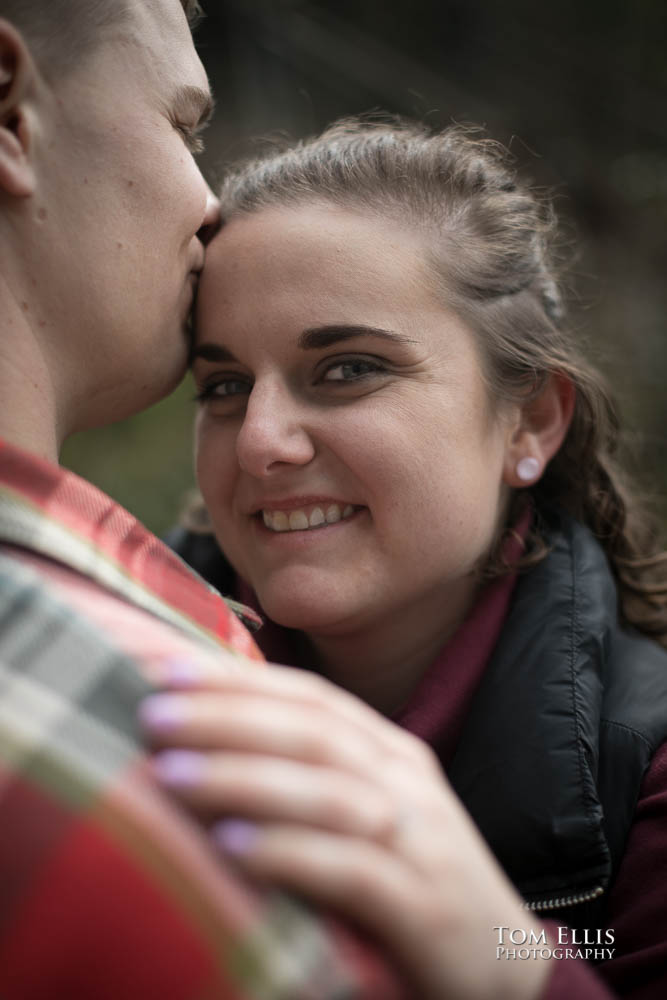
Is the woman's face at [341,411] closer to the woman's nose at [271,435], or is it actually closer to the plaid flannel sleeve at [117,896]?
the woman's nose at [271,435]

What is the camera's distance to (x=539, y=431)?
2.40 m

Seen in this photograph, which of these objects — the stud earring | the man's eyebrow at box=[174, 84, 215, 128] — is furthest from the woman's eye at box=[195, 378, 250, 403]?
the stud earring

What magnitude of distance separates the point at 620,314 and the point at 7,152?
Result: 5551mm

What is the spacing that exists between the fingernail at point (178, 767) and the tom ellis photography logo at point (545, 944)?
386 mm

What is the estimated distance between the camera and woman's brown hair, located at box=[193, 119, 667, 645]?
7.16 feet

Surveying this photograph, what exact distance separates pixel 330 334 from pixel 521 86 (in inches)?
228

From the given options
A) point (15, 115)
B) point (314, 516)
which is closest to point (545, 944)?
point (314, 516)

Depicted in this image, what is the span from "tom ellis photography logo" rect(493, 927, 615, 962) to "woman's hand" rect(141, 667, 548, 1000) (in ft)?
0.08

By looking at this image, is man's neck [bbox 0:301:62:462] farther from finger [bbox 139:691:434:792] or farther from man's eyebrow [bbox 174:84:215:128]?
finger [bbox 139:691:434:792]

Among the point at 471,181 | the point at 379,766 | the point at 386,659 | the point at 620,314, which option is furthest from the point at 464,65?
the point at 379,766

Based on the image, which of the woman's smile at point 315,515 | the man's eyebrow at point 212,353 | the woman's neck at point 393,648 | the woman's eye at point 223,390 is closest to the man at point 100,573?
the man's eyebrow at point 212,353

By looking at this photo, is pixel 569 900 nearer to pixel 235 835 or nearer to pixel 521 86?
pixel 235 835

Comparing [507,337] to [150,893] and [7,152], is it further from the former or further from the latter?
[150,893]

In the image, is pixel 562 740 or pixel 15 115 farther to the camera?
pixel 562 740
